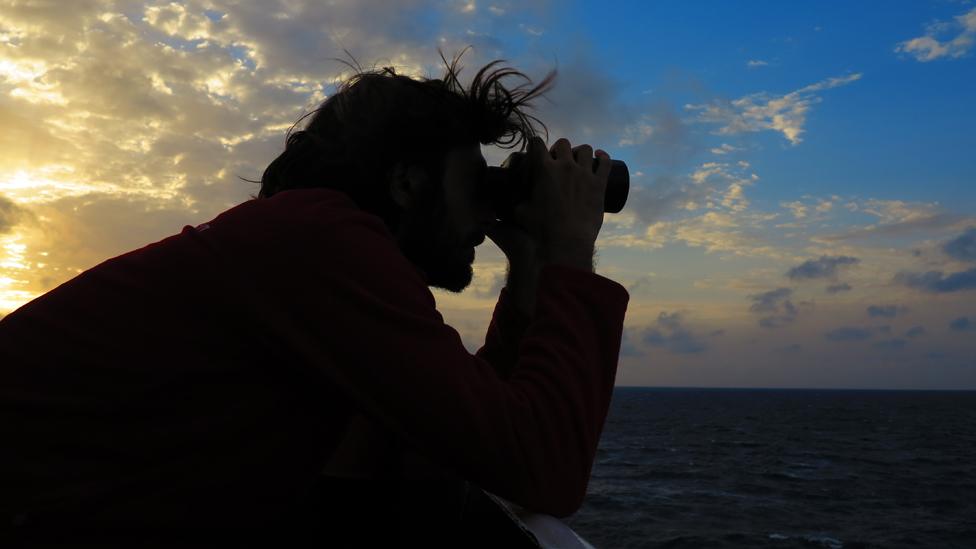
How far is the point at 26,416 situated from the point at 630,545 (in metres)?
20.6

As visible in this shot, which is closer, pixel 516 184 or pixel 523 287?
pixel 516 184

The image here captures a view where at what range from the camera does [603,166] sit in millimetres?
1437

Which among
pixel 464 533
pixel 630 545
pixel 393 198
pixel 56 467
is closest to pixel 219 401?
pixel 56 467

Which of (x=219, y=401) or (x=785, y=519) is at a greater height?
(x=219, y=401)

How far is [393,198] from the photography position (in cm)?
131

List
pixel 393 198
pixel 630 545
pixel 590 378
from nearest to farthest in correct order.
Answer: pixel 590 378
pixel 393 198
pixel 630 545

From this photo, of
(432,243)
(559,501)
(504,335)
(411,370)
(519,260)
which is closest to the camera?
(411,370)

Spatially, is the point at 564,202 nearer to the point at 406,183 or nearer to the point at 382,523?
the point at 406,183

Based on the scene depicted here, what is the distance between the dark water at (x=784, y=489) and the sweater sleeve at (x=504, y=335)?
19116 millimetres

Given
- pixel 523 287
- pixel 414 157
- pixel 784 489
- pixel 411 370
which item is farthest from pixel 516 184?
pixel 784 489

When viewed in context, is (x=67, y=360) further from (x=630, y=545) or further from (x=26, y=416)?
(x=630, y=545)

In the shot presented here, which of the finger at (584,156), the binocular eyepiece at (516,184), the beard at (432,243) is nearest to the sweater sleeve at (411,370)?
the beard at (432,243)

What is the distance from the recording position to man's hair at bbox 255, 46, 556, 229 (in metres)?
1.31

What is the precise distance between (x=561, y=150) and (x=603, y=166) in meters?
0.08
